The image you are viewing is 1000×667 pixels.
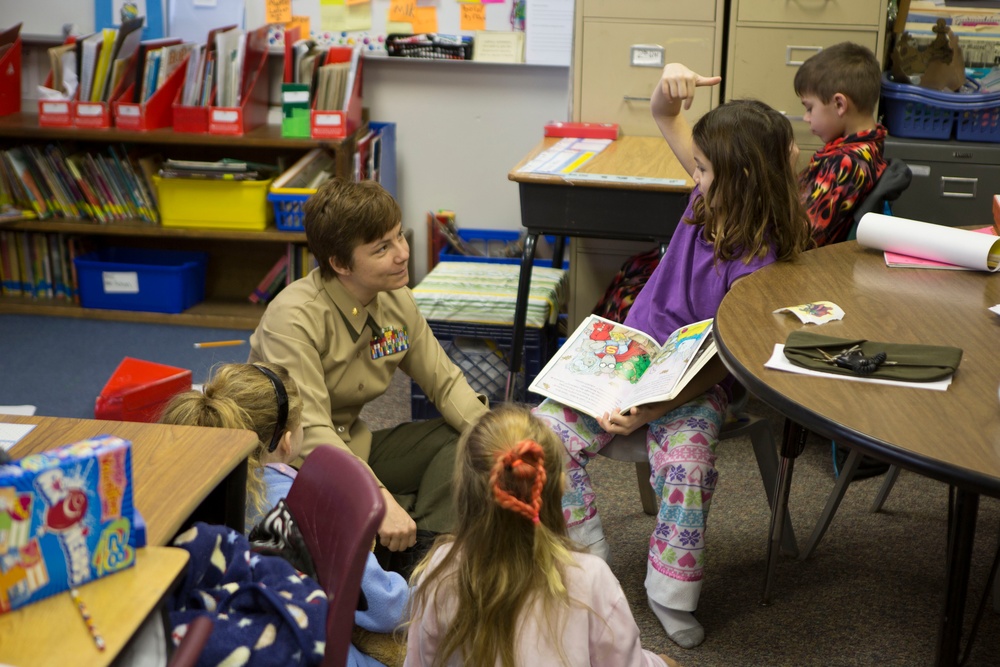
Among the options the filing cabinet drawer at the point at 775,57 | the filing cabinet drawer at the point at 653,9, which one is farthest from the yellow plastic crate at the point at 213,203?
→ the filing cabinet drawer at the point at 775,57

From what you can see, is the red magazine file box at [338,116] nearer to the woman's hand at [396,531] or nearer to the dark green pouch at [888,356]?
the woman's hand at [396,531]

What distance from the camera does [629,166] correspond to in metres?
2.88

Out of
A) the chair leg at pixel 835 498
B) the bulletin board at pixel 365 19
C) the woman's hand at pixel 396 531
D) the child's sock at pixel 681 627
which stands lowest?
the child's sock at pixel 681 627

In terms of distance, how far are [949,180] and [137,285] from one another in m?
2.80

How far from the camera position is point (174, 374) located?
2758 millimetres

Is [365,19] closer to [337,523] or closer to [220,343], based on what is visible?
[220,343]

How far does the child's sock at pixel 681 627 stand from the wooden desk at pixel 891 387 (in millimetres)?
219

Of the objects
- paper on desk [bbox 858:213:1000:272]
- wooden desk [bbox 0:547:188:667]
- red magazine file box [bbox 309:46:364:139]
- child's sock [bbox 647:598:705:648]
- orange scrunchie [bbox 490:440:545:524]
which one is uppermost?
red magazine file box [bbox 309:46:364:139]

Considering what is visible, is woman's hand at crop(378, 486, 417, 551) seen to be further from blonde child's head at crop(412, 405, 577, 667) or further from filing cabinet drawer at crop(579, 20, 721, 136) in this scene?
filing cabinet drawer at crop(579, 20, 721, 136)

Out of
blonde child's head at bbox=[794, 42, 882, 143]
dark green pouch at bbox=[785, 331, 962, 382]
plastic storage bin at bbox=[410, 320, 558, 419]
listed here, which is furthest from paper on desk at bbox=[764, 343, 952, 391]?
plastic storage bin at bbox=[410, 320, 558, 419]

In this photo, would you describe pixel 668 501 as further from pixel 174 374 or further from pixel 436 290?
pixel 174 374

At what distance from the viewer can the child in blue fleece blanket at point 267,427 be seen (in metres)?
1.60

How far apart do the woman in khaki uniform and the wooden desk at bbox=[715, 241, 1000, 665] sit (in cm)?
62

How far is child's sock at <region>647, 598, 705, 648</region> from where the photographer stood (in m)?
1.93
